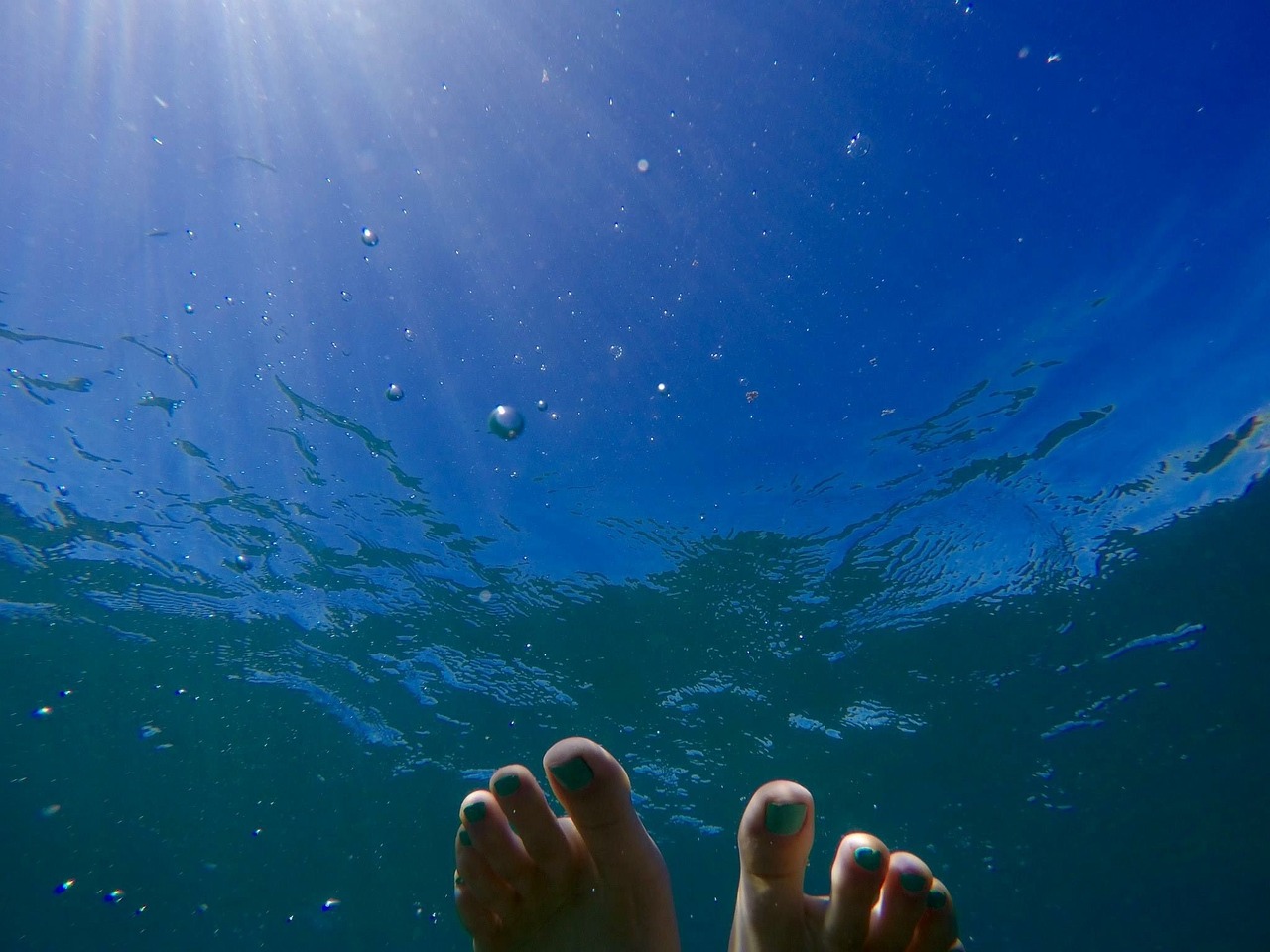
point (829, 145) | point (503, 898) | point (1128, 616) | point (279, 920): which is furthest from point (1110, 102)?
point (279, 920)

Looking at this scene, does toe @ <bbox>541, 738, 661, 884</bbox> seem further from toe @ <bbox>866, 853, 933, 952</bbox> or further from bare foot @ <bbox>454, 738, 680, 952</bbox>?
toe @ <bbox>866, 853, 933, 952</bbox>

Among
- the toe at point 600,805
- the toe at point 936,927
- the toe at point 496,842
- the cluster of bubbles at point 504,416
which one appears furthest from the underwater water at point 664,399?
the toe at point 936,927

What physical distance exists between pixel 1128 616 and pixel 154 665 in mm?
23948

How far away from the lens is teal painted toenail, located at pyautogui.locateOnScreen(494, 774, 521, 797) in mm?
2678

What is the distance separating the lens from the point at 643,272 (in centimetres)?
791

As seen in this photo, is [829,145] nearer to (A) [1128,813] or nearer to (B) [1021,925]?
(A) [1128,813]

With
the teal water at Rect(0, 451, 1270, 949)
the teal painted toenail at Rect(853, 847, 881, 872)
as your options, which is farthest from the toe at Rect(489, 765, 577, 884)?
the teal water at Rect(0, 451, 1270, 949)

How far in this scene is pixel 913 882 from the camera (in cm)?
251

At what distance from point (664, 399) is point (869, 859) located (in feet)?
24.5

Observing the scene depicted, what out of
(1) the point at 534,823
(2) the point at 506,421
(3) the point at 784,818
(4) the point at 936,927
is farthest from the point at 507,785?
(2) the point at 506,421

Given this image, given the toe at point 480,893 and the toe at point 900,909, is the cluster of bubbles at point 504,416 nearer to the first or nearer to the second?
the toe at point 480,893

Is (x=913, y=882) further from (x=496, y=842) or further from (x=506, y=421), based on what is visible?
(x=506, y=421)

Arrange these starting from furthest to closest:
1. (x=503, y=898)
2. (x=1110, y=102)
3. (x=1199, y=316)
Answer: (x=1199, y=316) < (x=1110, y=102) < (x=503, y=898)

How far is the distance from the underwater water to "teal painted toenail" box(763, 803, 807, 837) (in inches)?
257
